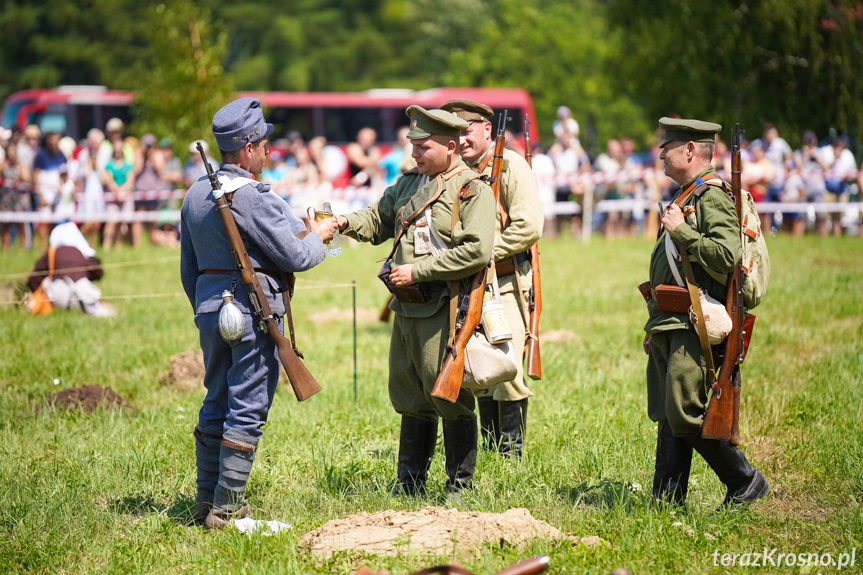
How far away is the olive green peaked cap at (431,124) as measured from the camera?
5160 mm

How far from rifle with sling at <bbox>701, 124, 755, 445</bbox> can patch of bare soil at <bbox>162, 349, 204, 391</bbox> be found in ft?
16.2

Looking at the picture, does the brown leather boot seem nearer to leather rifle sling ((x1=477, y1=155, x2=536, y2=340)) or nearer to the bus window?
leather rifle sling ((x1=477, y1=155, x2=536, y2=340))

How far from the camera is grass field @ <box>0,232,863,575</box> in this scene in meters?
4.79

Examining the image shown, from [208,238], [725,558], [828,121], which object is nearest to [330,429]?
[208,238]

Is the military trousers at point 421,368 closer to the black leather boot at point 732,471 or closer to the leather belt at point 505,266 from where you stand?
the leather belt at point 505,266

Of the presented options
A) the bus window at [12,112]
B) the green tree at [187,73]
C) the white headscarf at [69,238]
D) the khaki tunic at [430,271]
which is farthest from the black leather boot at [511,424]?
the bus window at [12,112]

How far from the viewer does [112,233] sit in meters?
19.3

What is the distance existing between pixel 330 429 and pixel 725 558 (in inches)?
131

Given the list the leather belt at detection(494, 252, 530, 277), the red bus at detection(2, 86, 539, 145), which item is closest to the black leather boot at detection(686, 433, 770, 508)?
the leather belt at detection(494, 252, 530, 277)

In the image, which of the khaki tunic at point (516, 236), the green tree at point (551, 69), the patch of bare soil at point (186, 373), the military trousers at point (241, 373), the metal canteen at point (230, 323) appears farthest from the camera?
the green tree at point (551, 69)

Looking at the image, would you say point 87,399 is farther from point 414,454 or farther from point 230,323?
point 230,323

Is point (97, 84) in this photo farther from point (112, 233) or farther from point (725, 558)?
point (725, 558)

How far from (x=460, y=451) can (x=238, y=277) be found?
164 centimetres

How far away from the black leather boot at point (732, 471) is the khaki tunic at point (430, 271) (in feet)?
4.31
